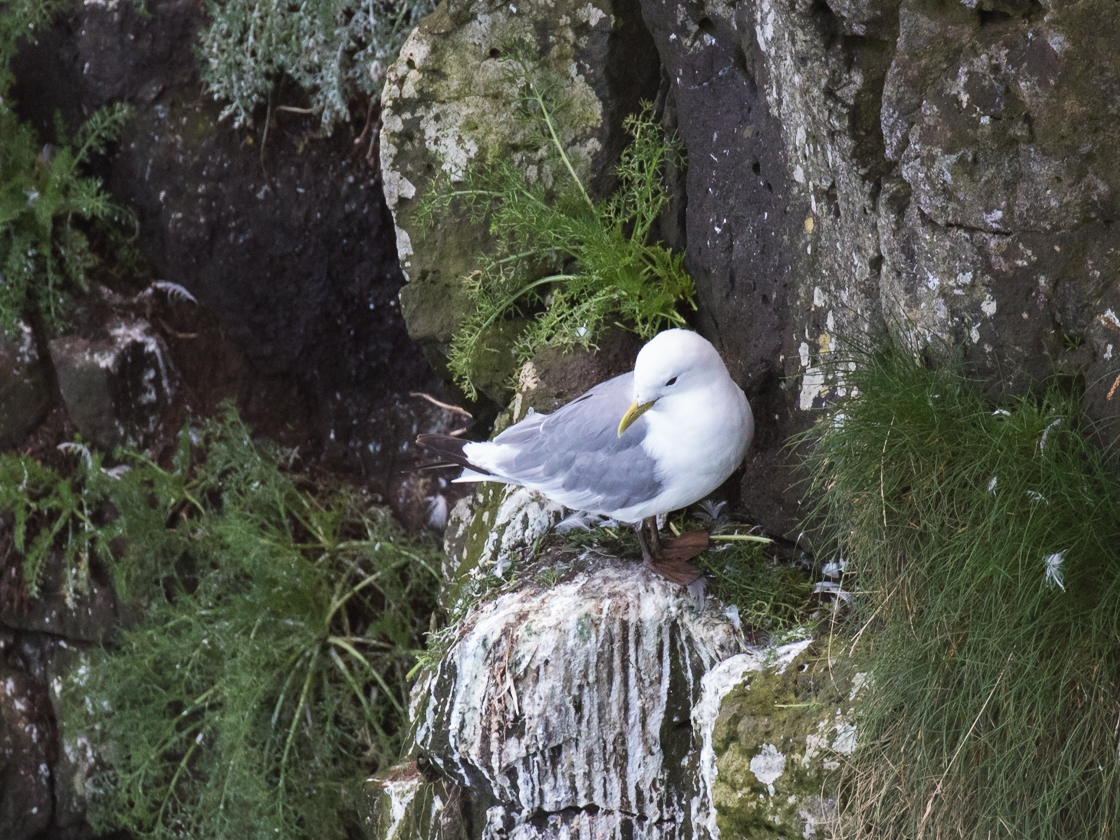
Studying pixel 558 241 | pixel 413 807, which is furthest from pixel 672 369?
pixel 413 807

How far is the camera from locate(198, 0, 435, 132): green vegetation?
12.4 ft

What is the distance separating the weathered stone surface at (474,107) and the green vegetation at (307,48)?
58cm

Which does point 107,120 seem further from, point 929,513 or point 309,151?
point 929,513

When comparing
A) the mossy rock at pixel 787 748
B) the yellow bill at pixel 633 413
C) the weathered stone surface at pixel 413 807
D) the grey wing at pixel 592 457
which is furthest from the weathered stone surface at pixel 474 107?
the mossy rock at pixel 787 748

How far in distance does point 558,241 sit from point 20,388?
266cm

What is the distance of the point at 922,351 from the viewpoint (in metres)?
1.96

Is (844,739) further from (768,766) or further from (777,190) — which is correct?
(777,190)

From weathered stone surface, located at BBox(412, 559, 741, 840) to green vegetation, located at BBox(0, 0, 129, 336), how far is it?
2.84 m

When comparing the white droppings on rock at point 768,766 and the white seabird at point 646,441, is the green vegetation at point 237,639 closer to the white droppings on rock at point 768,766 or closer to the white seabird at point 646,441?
the white seabird at point 646,441

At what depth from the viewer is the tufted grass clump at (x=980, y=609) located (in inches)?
65.9

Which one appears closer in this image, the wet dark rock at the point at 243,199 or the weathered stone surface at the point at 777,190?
the weathered stone surface at the point at 777,190

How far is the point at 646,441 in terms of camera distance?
229cm

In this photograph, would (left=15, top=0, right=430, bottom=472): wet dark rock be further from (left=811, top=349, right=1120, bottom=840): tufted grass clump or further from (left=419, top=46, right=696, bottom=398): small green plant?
(left=811, top=349, right=1120, bottom=840): tufted grass clump

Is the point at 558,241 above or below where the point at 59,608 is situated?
above
